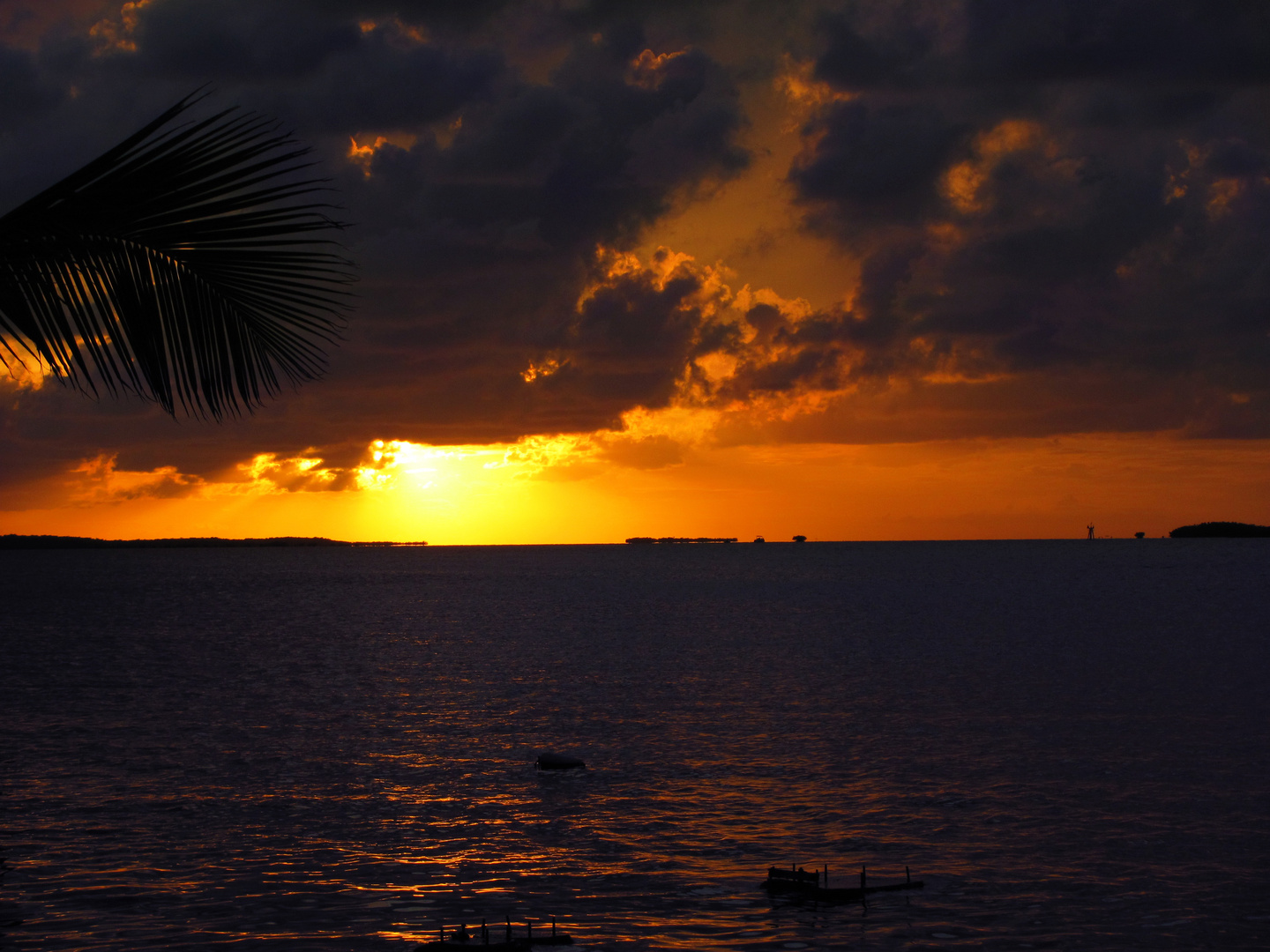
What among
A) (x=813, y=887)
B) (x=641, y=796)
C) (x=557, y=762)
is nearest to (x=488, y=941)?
(x=813, y=887)

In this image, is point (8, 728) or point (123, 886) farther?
point (8, 728)

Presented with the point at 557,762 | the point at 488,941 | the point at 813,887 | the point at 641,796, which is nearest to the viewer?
the point at 488,941

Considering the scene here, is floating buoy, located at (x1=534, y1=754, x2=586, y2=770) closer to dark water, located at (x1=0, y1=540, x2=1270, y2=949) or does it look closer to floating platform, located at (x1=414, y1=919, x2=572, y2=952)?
dark water, located at (x1=0, y1=540, x2=1270, y2=949)

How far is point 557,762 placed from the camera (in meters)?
25.0

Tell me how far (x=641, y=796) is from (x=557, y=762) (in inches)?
130

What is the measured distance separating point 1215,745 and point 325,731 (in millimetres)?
24192

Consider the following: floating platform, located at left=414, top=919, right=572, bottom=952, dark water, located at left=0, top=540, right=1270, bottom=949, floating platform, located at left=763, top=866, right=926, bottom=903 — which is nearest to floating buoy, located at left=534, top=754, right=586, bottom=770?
dark water, located at left=0, top=540, right=1270, bottom=949

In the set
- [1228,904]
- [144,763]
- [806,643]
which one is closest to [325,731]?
[144,763]

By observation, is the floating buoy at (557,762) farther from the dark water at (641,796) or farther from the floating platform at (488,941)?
the floating platform at (488,941)

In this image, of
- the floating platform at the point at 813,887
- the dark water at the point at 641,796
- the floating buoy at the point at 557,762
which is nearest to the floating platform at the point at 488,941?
the dark water at the point at 641,796

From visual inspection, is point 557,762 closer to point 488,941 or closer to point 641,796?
point 641,796

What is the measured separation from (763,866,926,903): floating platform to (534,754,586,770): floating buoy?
973 cm

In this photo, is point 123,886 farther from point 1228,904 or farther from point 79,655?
point 79,655

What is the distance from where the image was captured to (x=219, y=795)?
2250cm
